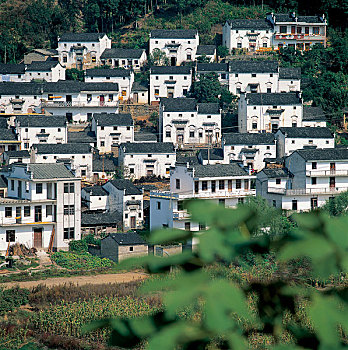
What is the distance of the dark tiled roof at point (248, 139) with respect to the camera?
34.0 m

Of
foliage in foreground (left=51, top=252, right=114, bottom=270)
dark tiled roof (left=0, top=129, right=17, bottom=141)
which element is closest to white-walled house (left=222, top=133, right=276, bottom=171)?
dark tiled roof (left=0, top=129, right=17, bottom=141)

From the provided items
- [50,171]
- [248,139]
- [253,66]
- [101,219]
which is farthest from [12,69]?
[50,171]

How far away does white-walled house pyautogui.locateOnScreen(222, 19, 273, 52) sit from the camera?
4656cm

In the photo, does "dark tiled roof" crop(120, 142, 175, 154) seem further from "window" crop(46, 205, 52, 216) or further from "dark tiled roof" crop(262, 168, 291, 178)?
"window" crop(46, 205, 52, 216)

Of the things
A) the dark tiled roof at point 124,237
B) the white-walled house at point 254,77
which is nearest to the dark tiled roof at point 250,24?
the white-walled house at point 254,77

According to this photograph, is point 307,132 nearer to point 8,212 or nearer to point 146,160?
point 146,160

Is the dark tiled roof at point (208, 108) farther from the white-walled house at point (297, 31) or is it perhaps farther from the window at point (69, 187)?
the window at point (69, 187)

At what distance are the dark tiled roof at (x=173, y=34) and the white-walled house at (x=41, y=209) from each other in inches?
866

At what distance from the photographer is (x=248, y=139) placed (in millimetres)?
34375

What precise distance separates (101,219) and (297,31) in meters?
24.3

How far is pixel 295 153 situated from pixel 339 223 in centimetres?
2824

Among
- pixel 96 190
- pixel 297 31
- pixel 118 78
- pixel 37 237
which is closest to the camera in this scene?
pixel 37 237

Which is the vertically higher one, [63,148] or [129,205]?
[63,148]

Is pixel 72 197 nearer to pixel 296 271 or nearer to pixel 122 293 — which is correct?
pixel 122 293
